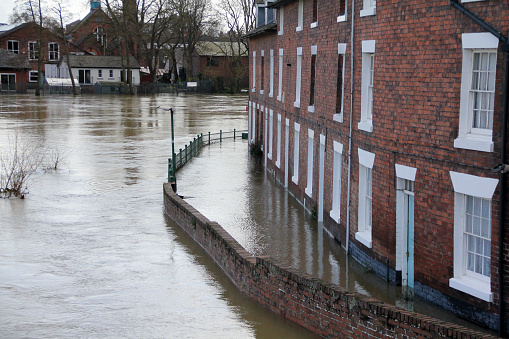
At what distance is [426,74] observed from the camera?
573 inches

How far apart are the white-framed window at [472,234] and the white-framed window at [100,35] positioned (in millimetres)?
98632

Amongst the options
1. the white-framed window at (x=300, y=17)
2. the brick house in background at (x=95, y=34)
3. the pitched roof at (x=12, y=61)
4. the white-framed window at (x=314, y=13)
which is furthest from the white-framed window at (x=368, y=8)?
the brick house in background at (x=95, y=34)

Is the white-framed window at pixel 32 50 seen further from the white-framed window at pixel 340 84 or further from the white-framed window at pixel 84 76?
the white-framed window at pixel 340 84

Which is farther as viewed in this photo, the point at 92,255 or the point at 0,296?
the point at 92,255

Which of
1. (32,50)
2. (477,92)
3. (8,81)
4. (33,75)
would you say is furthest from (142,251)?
(32,50)

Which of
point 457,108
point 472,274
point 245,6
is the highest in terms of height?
point 245,6

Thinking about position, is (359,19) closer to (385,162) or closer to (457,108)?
(385,162)

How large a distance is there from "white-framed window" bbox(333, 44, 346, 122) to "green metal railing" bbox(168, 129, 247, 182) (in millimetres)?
10219

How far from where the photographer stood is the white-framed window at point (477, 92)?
12.9 m

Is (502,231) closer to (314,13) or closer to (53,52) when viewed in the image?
(314,13)

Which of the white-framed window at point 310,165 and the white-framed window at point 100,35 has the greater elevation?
the white-framed window at point 100,35

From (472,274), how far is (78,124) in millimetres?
46581

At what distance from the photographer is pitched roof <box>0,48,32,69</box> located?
92125 mm

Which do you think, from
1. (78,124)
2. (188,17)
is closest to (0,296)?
(78,124)
